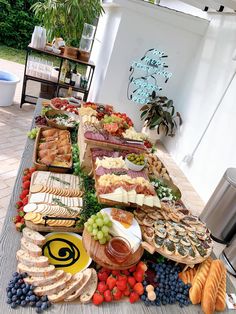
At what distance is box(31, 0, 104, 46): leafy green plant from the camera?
16.5 feet

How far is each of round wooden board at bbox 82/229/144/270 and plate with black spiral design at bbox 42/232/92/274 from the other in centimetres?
10

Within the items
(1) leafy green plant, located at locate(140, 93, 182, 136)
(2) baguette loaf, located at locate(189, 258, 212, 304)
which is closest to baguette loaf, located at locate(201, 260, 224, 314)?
(2) baguette loaf, located at locate(189, 258, 212, 304)

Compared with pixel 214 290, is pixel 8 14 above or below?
above

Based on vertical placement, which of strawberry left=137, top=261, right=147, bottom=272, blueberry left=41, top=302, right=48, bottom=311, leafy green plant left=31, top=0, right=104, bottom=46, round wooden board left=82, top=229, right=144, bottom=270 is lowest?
blueberry left=41, top=302, right=48, bottom=311

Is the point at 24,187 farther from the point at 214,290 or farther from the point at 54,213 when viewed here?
the point at 214,290

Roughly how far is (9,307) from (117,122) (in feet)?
6.33

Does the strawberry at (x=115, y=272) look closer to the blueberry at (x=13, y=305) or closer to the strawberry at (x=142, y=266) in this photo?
the strawberry at (x=142, y=266)

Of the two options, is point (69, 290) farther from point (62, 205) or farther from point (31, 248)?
point (62, 205)

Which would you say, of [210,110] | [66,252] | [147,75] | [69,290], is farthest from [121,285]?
[147,75]

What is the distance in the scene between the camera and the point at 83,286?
1.48m

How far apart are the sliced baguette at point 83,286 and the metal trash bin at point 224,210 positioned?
2230mm

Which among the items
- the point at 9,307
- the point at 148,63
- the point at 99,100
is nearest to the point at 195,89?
the point at 148,63

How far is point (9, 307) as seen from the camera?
4.34ft

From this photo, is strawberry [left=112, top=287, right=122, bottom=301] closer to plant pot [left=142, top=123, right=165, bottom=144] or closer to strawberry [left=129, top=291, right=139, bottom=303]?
strawberry [left=129, top=291, right=139, bottom=303]
